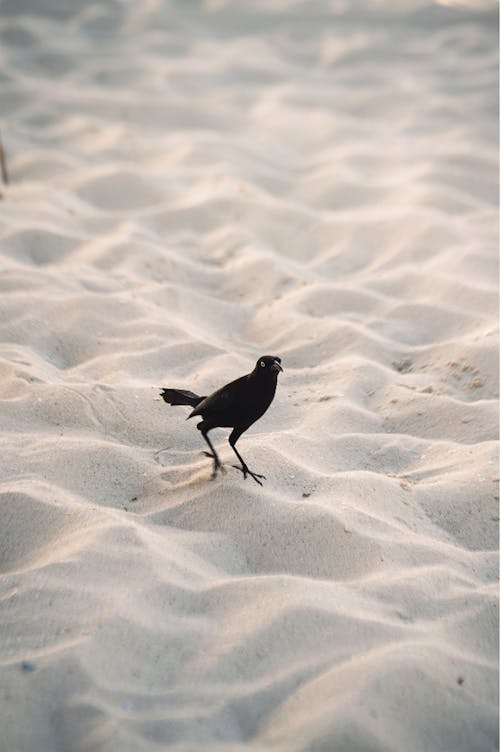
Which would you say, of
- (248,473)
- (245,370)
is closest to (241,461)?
(248,473)

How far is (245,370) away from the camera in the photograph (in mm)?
2676

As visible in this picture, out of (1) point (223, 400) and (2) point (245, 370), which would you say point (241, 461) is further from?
Answer: (2) point (245, 370)

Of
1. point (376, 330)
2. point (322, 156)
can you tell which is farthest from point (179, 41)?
point (376, 330)

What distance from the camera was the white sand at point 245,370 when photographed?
143cm

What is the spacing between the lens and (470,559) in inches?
72.2

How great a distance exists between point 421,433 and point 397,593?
2.66 feet

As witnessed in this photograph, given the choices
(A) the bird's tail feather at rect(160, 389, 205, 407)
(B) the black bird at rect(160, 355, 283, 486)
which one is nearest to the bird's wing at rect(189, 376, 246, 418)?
(B) the black bird at rect(160, 355, 283, 486)

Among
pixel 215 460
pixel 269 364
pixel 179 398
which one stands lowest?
pixel 215 460

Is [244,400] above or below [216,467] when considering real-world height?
above

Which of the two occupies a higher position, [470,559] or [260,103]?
[260,103]

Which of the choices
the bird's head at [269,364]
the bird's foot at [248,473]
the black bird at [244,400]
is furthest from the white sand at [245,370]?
the bird's head at [269,364]

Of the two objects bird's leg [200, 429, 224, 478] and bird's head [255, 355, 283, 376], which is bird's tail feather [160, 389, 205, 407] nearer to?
bird's leg [200, 429, 224, 478]

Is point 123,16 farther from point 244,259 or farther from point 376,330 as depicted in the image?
point 376,330

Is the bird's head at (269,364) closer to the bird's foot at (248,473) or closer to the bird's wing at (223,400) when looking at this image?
the bird's wing at (223,400)
